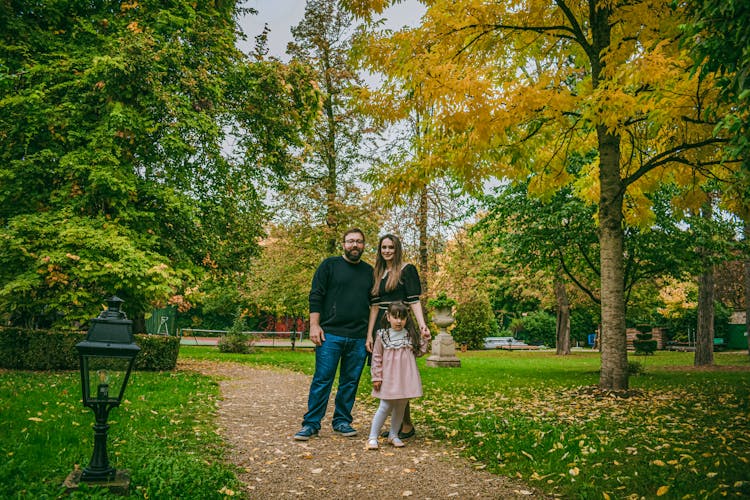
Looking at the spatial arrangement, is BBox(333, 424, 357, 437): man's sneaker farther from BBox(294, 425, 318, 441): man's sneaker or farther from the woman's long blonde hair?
the woman's long blonde hair

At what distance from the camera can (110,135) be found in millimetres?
9547

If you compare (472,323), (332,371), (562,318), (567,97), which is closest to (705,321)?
(562,318)

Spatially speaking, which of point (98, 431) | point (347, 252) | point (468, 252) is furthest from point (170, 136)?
point (468, 252)

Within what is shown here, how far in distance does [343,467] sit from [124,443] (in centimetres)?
196

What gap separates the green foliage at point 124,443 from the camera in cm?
344

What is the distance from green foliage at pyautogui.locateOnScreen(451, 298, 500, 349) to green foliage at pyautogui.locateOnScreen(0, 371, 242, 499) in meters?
23.6

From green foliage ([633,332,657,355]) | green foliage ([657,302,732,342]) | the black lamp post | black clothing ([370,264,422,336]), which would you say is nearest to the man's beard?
black clothing ([370,264,422,336])

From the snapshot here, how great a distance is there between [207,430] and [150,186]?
21.6 ft

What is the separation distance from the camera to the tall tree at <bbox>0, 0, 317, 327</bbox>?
30.3 ft

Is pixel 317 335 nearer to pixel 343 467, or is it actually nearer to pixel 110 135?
pixel 343 467

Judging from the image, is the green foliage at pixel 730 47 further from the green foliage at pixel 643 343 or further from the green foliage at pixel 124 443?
the green foliage at pixel 643 343

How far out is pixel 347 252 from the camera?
534cm

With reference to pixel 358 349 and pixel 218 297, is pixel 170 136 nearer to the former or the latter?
pixel 358 349

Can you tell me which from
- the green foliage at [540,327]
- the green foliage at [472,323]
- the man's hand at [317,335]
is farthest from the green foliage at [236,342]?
the green foliage at [540,327]
